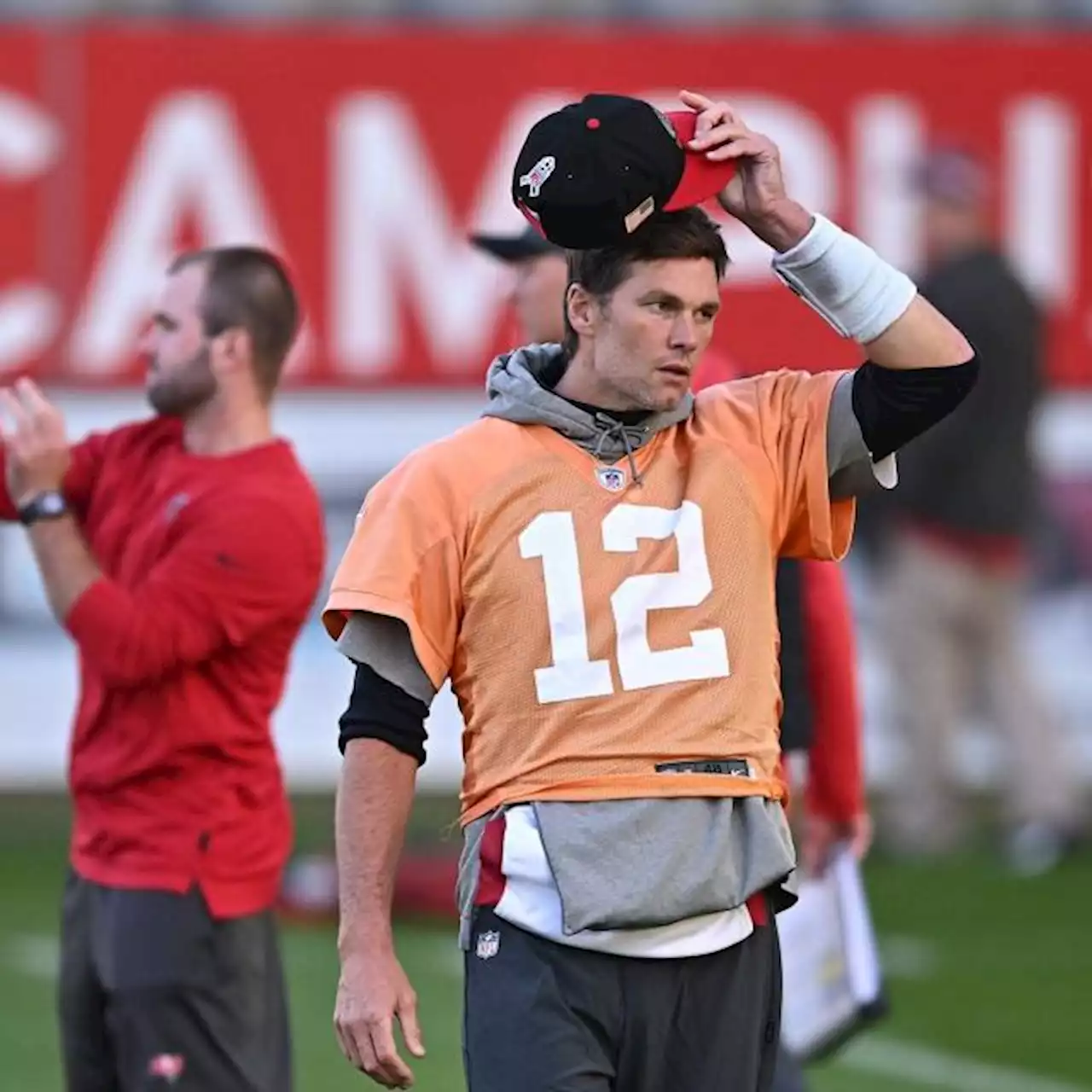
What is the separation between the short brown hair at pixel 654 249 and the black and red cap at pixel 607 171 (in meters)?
0.05

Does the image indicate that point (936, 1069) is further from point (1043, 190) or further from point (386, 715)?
point (1043, 190)

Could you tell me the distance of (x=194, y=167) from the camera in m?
11.0

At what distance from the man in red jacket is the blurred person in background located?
5.37 metres

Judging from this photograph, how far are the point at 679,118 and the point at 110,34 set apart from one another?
7312 mm

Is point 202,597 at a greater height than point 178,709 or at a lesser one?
greater

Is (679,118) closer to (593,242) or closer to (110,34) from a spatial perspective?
(593,242)

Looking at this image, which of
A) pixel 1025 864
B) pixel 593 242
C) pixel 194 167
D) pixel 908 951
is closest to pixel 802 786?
pixel 593 242

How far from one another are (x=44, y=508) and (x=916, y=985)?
13.6ft

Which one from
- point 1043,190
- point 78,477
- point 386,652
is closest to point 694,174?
point 386,652

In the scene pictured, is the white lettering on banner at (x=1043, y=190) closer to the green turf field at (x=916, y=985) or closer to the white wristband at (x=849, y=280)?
the green turf field at (x=916, y=985)

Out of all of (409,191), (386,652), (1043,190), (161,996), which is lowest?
(161,996)

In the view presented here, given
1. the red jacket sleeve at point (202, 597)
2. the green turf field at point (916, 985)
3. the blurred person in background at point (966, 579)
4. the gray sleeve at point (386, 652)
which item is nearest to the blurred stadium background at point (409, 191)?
the blurred person in background at point (966, 579)

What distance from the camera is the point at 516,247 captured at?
5.52m

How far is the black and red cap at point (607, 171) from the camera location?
12.9 feet
